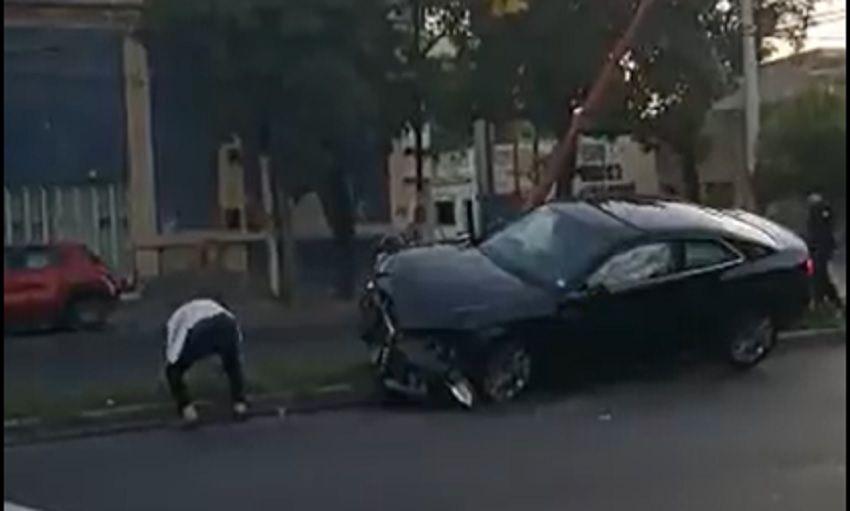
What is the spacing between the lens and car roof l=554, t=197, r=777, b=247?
55.6ft

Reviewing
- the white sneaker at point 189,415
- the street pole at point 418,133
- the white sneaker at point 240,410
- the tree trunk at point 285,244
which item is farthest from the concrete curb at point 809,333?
the tree trunk at point 285,244

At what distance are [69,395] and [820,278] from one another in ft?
23.7

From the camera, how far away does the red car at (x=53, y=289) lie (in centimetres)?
2884

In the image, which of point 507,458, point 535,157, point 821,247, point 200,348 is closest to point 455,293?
point 200,348

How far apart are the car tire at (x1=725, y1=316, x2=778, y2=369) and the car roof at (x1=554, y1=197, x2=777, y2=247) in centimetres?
75

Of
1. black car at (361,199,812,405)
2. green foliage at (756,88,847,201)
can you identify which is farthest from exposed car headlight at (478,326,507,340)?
green foliage at (756,88,847,201)

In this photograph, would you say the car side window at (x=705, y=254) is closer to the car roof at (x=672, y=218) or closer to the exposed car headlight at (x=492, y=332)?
the car roof at (x=672, y=218)

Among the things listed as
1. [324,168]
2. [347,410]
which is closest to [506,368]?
[347,410]

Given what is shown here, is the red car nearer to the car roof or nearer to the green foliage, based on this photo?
the green foliage

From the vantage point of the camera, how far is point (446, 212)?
1841 inches

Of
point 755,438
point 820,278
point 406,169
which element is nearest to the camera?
point 755,438

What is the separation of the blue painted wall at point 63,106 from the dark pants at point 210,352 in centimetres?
2031

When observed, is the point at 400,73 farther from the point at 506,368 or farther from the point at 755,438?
the point at 755,438

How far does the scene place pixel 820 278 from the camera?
1864cm
